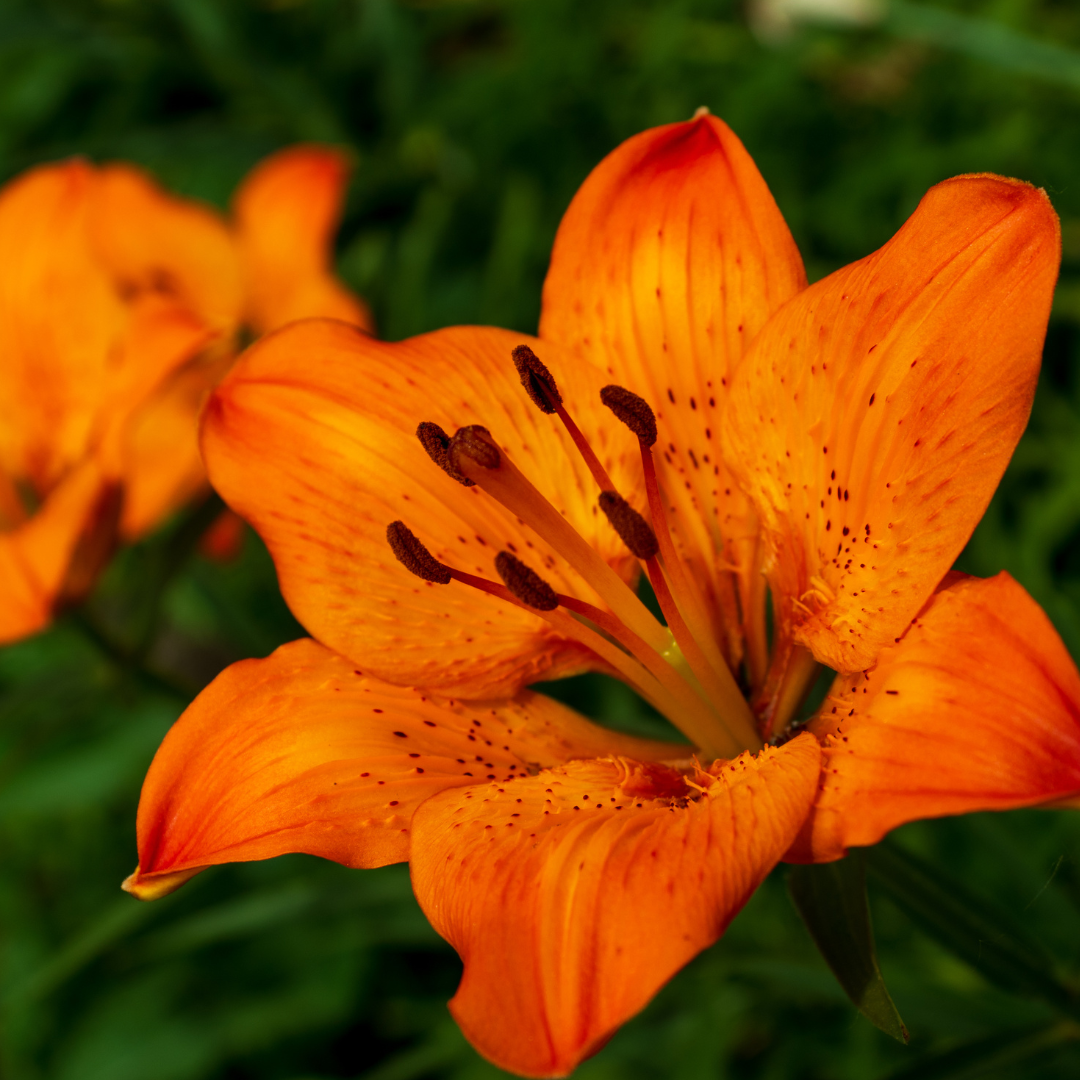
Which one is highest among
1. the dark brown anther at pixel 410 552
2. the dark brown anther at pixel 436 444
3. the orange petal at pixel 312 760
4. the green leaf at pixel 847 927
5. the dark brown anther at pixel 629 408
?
the dark brown anther at pixel 629 408

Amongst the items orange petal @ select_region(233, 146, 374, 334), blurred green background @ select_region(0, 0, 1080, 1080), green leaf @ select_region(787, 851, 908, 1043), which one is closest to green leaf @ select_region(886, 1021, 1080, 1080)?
blurred green background @ select_region(0, 0, 1080, 1080)

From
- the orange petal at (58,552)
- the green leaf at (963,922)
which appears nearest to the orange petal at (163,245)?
the orange petal at (58,552)

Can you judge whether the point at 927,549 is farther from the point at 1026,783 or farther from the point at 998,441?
the point at 1026,783

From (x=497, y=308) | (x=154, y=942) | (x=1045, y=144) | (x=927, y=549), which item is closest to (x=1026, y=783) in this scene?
(x=927, y=549)

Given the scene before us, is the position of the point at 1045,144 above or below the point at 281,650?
above

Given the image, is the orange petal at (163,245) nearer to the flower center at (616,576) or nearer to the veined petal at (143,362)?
the veined petal at (143,362)

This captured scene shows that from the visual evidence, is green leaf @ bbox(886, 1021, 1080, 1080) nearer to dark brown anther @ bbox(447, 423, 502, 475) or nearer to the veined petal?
dark brown anther @ bbox(447, 423, 502, 475)

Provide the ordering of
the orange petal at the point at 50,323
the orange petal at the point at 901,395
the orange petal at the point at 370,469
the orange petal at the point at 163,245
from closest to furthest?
the orange petal at the point at 901,395, the orange petal at the point at 370,469, the orange petal at the point at 50,323, the orange petal at the point at 163,245
